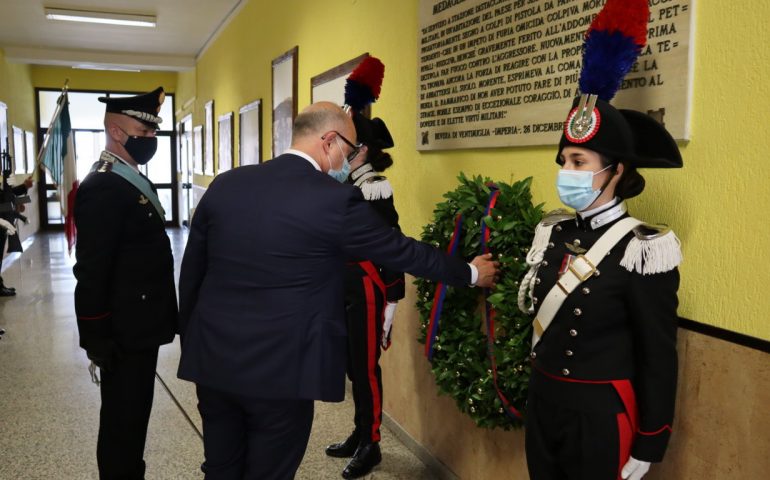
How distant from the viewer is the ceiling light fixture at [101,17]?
7781 mm

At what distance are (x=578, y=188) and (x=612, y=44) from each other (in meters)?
0.34

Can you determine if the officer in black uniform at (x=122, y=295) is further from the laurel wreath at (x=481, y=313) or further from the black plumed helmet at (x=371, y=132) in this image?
the laurel wreath at (x=481, y=313)

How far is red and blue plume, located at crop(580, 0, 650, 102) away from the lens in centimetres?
145

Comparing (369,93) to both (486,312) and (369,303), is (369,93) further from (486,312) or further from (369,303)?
(486,312)

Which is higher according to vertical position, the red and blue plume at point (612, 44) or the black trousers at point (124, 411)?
the red and blue plume at point (612, 44)

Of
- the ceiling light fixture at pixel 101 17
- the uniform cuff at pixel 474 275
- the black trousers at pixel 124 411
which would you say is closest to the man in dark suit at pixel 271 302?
the uniform cuff at pixel 474 275

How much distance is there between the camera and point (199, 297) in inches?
73.5

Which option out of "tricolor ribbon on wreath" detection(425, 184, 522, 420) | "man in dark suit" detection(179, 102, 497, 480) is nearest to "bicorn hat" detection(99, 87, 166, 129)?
"man in dark suit" detection(179, 102, 497, 480)

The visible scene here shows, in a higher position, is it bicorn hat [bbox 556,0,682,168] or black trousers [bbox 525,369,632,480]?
bicorn hat [bbox 556,0,682,168]

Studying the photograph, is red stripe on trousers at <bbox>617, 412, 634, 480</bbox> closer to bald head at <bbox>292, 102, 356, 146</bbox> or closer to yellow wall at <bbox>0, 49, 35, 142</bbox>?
bald head at <bbox>292, 102, 356, 146</bbox>

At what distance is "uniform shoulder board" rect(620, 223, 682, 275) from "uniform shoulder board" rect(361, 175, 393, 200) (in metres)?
1.32

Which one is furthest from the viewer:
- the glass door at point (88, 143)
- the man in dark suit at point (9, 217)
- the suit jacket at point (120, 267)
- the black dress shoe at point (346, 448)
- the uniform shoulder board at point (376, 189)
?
the glass door at point (88, 143)

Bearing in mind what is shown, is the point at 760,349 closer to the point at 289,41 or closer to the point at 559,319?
the point at 559,319

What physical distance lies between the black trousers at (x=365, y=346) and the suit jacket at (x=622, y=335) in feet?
3.79
